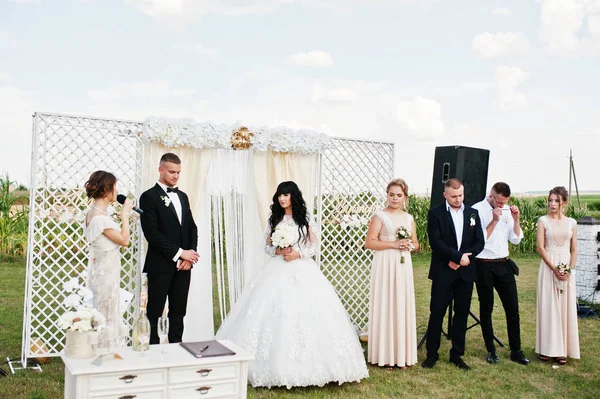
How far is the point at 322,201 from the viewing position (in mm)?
6695

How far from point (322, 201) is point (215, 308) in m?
2.65

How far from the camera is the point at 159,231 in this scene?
16.5 feet

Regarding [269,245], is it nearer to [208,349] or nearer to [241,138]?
[241,138]

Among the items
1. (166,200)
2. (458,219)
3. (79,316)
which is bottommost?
(79,316)

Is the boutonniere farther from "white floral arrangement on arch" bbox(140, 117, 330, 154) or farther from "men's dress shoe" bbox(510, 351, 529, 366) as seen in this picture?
"men's dress shoe" bbox(510, 351, 529, 366)

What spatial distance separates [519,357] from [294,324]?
2.46 metres

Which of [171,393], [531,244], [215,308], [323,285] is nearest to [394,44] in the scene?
[323,285]

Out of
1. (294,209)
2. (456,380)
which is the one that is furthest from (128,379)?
(456,380)

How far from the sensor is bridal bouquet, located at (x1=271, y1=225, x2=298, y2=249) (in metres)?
4.94

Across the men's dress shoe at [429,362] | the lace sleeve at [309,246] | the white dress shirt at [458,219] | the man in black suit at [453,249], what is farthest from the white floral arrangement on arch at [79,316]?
the white dress shirt at [458,219]

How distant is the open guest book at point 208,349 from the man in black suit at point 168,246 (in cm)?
126

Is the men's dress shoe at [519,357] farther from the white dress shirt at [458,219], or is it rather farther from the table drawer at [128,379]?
the table drawer at [128,379]

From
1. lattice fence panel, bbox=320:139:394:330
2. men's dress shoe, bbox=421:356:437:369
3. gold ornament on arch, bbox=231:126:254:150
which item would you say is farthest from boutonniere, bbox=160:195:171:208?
men's dress shoe, bbox=421:356:437:369

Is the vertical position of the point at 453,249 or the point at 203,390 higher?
the point at 453,249
